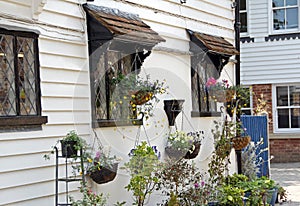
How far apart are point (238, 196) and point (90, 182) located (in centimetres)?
267

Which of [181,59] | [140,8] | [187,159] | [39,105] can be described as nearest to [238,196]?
[187,159]

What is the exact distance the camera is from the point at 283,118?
1767 centimetres

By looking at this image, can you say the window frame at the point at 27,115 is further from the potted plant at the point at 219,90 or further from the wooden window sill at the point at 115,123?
the potted plant at the point at 219,90

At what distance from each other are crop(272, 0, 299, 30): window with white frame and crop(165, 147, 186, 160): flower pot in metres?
10.6

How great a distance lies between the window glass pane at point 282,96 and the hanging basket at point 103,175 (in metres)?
12.2

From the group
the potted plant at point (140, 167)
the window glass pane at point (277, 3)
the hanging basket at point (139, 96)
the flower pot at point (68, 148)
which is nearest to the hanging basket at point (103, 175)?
the potted plant at point (140, 167)

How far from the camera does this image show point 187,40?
8891mm

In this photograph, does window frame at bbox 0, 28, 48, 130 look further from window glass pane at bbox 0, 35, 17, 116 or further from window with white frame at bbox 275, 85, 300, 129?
window with white frame at bbox 275, 85, 300, 129

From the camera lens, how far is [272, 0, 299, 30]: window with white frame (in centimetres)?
1736

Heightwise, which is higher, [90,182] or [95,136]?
[95,136]

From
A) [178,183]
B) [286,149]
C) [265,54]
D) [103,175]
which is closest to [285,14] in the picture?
[265,54]

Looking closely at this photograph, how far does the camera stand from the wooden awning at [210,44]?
8.76 metres

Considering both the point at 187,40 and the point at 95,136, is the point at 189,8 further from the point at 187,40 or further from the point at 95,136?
the point at 95,136

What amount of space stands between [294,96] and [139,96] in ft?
38.7
